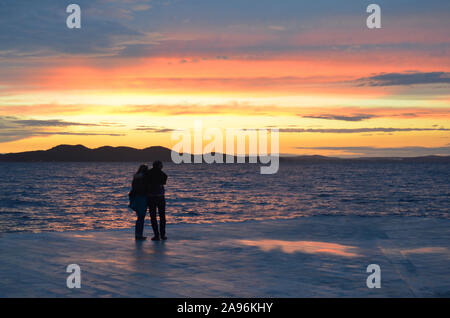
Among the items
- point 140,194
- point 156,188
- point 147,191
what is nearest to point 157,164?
point 156,188

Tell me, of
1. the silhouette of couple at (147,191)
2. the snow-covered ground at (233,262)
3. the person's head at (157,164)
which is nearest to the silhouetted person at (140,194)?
the silhouette of couple at (147,191)

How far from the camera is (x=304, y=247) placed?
11609 mm

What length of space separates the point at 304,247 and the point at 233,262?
8.53ft

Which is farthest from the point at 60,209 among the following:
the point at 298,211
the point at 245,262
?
the point at 245,262

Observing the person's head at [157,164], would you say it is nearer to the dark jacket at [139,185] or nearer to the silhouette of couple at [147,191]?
the silhouette of couple at [147,191]

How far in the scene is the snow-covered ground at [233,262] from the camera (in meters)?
7.50

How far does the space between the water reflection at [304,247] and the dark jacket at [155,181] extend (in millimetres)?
2427

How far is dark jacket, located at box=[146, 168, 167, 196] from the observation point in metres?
12.2

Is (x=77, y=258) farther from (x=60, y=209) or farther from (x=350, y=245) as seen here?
(x=60, y=209)

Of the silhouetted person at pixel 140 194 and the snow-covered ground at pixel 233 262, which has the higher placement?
the silhouetted person at pixel 140 194

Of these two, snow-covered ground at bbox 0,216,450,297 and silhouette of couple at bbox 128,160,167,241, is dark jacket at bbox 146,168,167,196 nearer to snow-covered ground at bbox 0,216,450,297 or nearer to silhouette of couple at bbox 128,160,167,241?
silhouette of couple at bbox 128,160,167,241

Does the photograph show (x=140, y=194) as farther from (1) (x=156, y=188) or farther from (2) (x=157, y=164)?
(2) (x=157, y=164)
